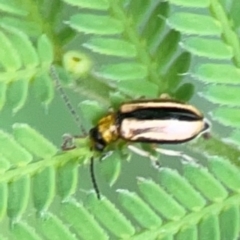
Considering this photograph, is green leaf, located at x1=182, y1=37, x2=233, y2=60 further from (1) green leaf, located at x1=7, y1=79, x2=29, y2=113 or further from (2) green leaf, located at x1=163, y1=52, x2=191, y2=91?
(1) green leaf, located at x1=7, y1=79, x2=29, y2=113

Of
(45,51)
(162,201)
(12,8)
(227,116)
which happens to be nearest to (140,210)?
(162,201)

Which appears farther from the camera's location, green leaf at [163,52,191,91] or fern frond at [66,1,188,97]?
green leaf at [163,52,191,91]

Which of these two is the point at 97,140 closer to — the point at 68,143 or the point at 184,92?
the point at 68,143

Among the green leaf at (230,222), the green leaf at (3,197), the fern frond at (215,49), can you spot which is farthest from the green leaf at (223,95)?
the green leaf at (3,197)

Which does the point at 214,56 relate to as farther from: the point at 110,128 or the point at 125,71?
the point at 110,128

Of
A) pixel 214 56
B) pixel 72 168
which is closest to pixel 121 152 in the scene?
pixel 72 168

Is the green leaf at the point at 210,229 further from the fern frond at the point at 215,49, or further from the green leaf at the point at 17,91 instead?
the green leaf at the point at 17,91

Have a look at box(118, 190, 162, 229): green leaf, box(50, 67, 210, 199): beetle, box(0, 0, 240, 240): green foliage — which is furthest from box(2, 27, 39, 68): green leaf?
box(118, 190, 162, 229): green leaf
